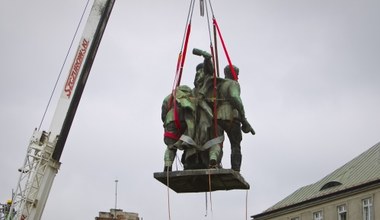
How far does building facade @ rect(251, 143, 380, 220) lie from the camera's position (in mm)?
57125

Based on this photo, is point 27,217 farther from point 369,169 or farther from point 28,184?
point 369,169

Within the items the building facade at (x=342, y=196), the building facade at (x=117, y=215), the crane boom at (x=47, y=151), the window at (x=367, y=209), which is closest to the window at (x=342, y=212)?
the building facade at (x=342, y=196)

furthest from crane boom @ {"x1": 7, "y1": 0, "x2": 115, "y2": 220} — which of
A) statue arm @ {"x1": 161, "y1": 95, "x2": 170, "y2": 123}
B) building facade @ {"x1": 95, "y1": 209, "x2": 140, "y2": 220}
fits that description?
building facade @ {"x1": 95, "y1": 209, "x2": 140, "y2": 220}

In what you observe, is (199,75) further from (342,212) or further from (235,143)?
(342,212)

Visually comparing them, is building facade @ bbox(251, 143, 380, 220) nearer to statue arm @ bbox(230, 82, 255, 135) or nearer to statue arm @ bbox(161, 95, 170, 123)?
statue arm @ bbox(230, 82, 255, 135)

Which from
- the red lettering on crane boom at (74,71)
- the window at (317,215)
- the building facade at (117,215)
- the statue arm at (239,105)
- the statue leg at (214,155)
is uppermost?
the window at (317,215)

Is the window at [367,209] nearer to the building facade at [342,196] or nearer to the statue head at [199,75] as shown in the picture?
the building facade at [342,196]

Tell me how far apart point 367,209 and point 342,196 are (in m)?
3.23

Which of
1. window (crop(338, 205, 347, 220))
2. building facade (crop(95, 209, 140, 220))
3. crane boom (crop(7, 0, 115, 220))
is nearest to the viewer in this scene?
crane boom (crop(7, 0, 115, 220))

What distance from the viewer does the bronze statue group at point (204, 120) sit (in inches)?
476

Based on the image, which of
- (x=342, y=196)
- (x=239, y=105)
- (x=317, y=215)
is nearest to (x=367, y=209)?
(x=342, y=196)

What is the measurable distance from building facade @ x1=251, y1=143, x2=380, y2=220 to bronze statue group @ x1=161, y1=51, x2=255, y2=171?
1791 inches

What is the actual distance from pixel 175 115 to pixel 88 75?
13499 millimetres

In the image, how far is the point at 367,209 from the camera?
57.2m
